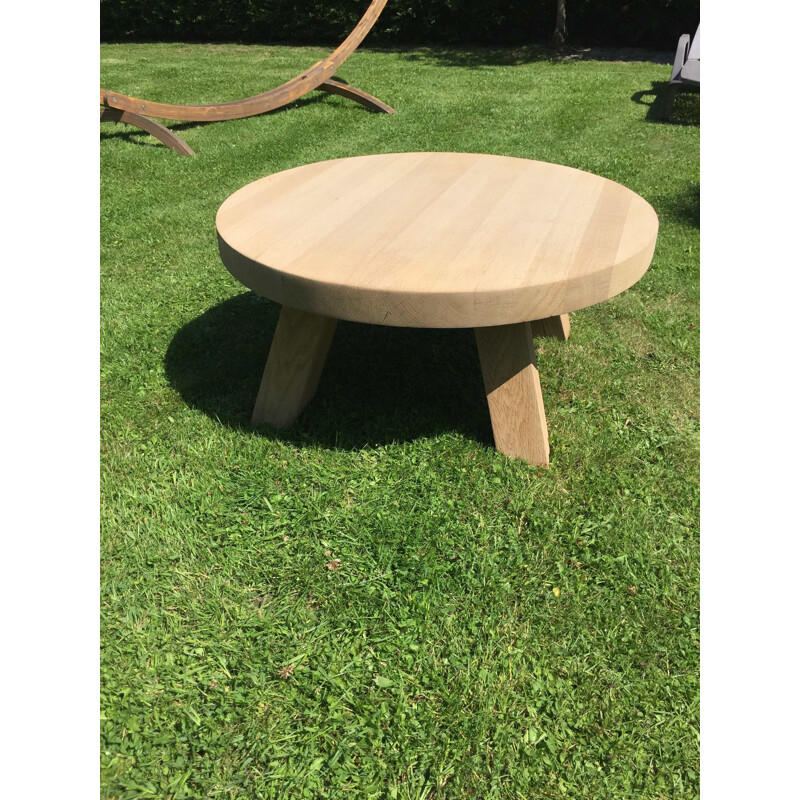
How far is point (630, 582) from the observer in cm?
184

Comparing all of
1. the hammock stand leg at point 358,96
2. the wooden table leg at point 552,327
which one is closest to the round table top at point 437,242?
the wooden table leg at point 552,327

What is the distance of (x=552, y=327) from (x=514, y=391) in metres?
0.83

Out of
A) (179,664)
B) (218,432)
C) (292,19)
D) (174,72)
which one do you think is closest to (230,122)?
(174,72)

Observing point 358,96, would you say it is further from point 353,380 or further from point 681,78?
point 353,380

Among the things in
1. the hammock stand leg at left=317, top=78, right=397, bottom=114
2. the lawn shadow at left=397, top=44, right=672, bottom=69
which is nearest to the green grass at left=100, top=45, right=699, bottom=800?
the hammock stand leg at left=317, top=78, right=397, bottom=114

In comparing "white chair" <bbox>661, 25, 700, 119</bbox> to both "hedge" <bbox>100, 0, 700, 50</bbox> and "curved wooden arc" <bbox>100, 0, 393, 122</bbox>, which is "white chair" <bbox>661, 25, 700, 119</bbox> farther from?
"hedge" <bbox>100, 0, 700, 50</bbox>

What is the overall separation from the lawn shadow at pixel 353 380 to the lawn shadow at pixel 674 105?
4915 mm

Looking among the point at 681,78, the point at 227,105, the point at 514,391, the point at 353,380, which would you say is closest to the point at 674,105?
the point at 681,78

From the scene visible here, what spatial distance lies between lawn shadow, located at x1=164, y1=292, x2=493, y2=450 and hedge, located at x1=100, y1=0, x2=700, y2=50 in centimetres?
1011

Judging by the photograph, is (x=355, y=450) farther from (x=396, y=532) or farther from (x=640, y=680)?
(x=640, y=680)

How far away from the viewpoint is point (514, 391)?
213cm

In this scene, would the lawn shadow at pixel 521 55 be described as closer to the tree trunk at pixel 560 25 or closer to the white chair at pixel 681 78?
the tree trunk at pixel 560 25

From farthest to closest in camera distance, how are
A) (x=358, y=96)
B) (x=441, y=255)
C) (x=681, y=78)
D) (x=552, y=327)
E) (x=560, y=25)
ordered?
(x=560, y=25), (x=358, y=96), (x=681, y=78), (x=552, y=327), (x=441, y=255)

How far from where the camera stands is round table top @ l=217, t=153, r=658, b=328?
1.73 metres
